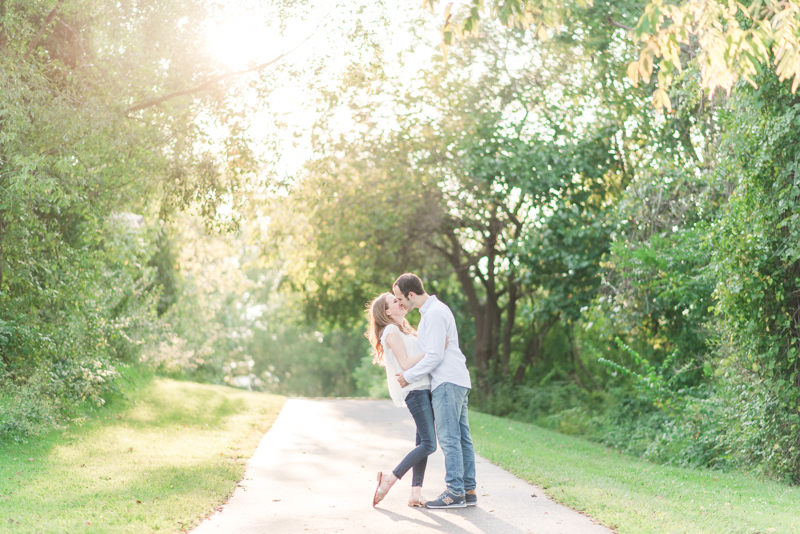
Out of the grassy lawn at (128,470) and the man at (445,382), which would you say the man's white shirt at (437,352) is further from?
the grassy lawn at (128,470)

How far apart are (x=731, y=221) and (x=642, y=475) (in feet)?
11.1

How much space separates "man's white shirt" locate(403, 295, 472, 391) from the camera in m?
6.52

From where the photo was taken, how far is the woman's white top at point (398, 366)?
22.0 feet

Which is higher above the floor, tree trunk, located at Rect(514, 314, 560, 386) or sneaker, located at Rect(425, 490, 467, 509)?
tree trunk, located at Rect(514, 314, 560, 386)

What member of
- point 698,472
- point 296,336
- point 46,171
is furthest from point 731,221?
point 296,336

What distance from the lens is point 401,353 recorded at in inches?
263

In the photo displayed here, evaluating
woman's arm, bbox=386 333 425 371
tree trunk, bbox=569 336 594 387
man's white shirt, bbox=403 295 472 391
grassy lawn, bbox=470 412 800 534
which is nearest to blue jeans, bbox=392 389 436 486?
man's white shirt, bbox=403 295 472 391

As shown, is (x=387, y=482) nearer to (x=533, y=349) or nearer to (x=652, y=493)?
(x=652, y=493)

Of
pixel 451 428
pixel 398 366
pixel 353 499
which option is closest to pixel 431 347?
pixel 398 366

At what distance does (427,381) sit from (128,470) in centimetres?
387

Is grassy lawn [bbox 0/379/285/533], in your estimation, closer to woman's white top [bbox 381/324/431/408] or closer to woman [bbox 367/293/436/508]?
woman [bbox 367/293/436/508]

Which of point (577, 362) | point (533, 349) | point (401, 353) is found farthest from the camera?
point (533, 349)

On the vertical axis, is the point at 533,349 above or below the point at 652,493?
above

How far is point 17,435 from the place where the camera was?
970 centimetres
